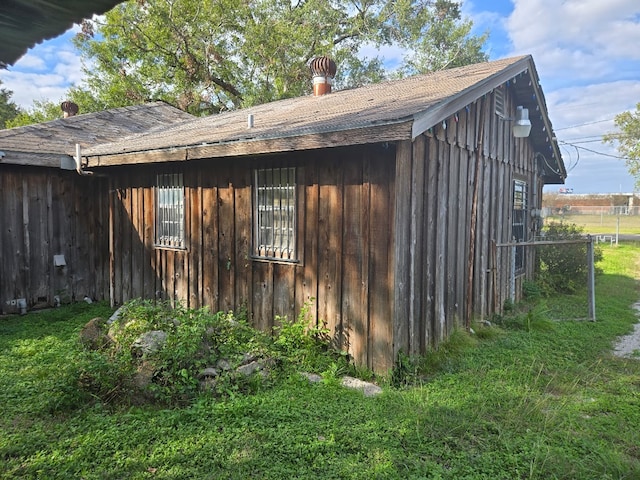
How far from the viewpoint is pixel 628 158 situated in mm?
29906

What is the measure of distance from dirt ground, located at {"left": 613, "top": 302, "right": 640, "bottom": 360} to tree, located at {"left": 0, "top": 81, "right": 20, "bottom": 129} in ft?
99.6

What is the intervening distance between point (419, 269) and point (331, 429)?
212 cm

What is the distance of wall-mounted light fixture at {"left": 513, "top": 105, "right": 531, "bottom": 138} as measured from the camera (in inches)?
261

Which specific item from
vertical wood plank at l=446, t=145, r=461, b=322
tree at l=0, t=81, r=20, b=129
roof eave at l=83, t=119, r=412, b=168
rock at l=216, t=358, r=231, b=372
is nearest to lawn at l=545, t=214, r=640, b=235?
vertical wood plank at l=446, t=145, r=461, b=322

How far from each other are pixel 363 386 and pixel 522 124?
5.00m

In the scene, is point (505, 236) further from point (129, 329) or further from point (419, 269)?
point (129, 329)

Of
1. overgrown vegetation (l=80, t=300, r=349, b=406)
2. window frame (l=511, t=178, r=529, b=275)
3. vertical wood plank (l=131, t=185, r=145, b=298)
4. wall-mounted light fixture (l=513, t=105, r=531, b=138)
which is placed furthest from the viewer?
window frame (l=511, t=178, r=529, b=275)

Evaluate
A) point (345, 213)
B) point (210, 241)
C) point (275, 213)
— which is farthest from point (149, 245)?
point (345, 213)

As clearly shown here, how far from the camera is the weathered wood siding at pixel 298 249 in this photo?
4.21m

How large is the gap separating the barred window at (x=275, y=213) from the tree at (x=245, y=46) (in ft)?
44.1

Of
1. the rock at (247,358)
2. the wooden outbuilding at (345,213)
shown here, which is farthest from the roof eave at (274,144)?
the rock at (247,358)

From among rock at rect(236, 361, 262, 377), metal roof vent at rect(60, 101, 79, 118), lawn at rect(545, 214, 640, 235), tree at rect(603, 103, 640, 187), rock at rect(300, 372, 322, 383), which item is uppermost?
tree at rect(603, 103, 640, 187)

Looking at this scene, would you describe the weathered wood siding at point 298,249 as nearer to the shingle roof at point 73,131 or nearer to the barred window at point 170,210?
the barred window at point 170,210

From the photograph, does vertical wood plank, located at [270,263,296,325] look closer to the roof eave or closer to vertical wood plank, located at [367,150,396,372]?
vertical wood plank, located at [367,150,396,372]
